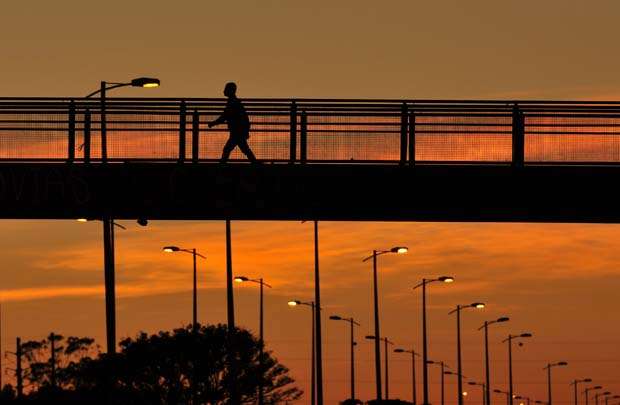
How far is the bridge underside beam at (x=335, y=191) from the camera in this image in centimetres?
4106

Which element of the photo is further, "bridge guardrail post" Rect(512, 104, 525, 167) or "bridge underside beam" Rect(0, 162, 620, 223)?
"bridge guardrail post" Rect(512, 104, 525, 167)

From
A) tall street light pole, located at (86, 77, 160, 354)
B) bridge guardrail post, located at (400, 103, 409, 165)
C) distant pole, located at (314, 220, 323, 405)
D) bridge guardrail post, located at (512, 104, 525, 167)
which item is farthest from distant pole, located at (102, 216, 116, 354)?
distant pole, located at (314, 220, 323, 405)

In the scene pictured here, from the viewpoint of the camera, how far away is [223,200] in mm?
41156

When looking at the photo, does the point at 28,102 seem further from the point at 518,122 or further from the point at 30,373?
the point at 30,373

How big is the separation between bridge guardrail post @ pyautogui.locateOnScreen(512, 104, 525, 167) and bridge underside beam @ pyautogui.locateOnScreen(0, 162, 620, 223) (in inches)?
31.5

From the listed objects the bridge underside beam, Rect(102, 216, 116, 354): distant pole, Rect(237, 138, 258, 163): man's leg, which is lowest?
Rect(102, 216, 116, 354): distant pole

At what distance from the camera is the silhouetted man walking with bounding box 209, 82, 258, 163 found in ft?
134

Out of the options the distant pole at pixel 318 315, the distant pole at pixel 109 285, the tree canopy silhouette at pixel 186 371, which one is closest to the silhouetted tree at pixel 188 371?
the tree canopy silhouette at pixel 186 371

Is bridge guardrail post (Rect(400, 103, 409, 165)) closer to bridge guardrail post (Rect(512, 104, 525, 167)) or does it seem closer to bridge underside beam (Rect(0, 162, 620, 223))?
bridge underside beam (Rect(0, 162, 620, 223))

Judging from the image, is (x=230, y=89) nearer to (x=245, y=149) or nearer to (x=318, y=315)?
(x=245, y=149)

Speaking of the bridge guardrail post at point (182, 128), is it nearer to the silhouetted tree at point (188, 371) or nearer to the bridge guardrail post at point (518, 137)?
the bridge guardrail post at point (518, 137)

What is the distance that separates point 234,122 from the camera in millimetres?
40812

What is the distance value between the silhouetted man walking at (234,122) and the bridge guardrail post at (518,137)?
619 cm

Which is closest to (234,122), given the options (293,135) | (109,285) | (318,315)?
(293,135)
